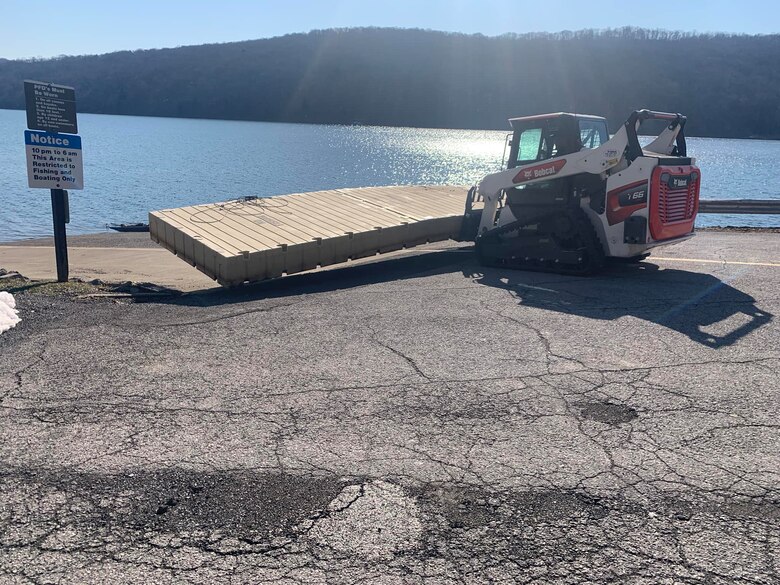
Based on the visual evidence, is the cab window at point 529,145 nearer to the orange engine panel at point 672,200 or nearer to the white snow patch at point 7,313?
the orange engine panel at point 672,200

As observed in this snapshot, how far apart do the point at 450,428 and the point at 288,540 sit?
5.78ft

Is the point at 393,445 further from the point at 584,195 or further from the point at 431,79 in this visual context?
the point at 431,79

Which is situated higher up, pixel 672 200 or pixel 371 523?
pixel 672 200

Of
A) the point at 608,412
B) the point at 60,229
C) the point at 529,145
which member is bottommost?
the point at 608,412

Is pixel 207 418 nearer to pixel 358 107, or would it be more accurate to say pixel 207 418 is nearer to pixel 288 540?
pixel 288 540

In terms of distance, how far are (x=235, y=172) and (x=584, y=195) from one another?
45.1 meters

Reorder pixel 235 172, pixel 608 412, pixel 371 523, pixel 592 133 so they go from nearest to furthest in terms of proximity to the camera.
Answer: pixel 371 523
pixel 608 412
pixel 592 133
pixel 235 172

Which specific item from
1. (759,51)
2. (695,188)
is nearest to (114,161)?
(695,188)

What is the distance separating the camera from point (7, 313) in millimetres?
8016

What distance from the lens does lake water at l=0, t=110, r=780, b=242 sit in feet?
111

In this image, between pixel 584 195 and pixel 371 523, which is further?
pixel 584 195

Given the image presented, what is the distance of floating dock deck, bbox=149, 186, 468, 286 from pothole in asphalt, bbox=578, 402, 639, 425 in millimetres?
6246

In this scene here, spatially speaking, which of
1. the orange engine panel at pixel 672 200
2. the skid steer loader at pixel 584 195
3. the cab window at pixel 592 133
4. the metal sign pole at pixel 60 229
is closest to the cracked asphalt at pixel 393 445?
the orange engine panel at pixel 672 200

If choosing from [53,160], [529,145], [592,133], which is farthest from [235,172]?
[592,133]
